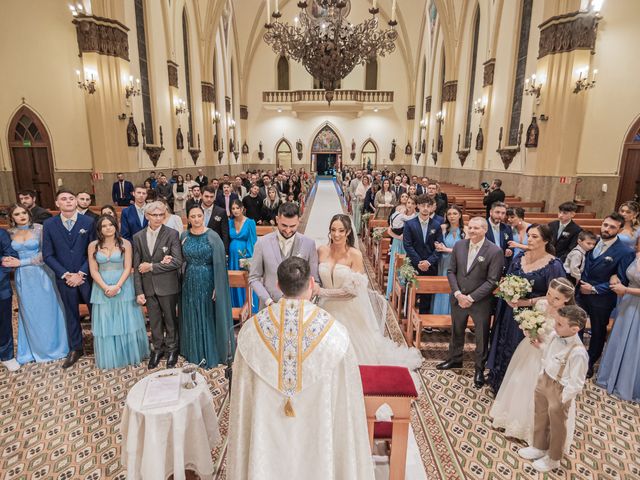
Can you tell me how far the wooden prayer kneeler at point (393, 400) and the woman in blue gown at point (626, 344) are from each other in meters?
2.99

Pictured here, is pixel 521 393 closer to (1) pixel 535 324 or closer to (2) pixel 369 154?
(1) pixel 535 324

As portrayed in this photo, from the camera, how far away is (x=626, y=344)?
13.1 ft

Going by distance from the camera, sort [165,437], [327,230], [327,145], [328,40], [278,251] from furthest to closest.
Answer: [327,145], [327,230], [328,40], [278,251], [165,437]

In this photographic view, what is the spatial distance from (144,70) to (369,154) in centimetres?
2003

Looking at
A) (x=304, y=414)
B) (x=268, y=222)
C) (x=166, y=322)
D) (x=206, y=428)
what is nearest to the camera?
(x=304, y=414)

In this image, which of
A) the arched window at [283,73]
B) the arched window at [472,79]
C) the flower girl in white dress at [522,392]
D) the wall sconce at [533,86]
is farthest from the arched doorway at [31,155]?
the arched window at [283,73]

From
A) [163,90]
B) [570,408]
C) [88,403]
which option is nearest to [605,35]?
[570,408]

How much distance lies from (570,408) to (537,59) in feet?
35.3

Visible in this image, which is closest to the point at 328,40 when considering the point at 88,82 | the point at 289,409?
the point at 88,82

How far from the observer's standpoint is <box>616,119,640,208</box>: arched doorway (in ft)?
30.2

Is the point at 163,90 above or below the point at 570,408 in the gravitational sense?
above

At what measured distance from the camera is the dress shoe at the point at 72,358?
458 centimetres

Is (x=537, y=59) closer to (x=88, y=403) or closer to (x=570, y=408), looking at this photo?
(x=570, y=408)

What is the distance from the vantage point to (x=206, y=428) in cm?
289
